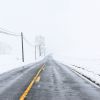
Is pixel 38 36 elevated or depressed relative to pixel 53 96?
elevated

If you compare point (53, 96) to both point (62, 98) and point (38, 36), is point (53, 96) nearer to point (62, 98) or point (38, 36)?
point (62, 98)

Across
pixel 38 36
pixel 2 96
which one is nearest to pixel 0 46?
pixel 38 36

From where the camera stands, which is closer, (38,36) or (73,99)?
(73,99)

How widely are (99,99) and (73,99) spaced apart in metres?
1.02

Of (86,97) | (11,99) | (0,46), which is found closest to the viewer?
(11,99)

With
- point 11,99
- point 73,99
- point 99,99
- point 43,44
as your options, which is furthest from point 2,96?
point 43,44

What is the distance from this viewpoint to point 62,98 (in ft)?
34.2

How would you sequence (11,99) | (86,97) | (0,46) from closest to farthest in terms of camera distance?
(11,99)
(86,97)
(0,46)

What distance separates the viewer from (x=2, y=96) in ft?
35.7

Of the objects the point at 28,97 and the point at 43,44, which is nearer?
the point at 28,97

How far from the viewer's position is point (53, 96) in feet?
35.8

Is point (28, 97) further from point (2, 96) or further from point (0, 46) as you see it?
point (0, 46)

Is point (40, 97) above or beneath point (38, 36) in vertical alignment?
beneath

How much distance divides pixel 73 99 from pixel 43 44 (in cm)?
17021
